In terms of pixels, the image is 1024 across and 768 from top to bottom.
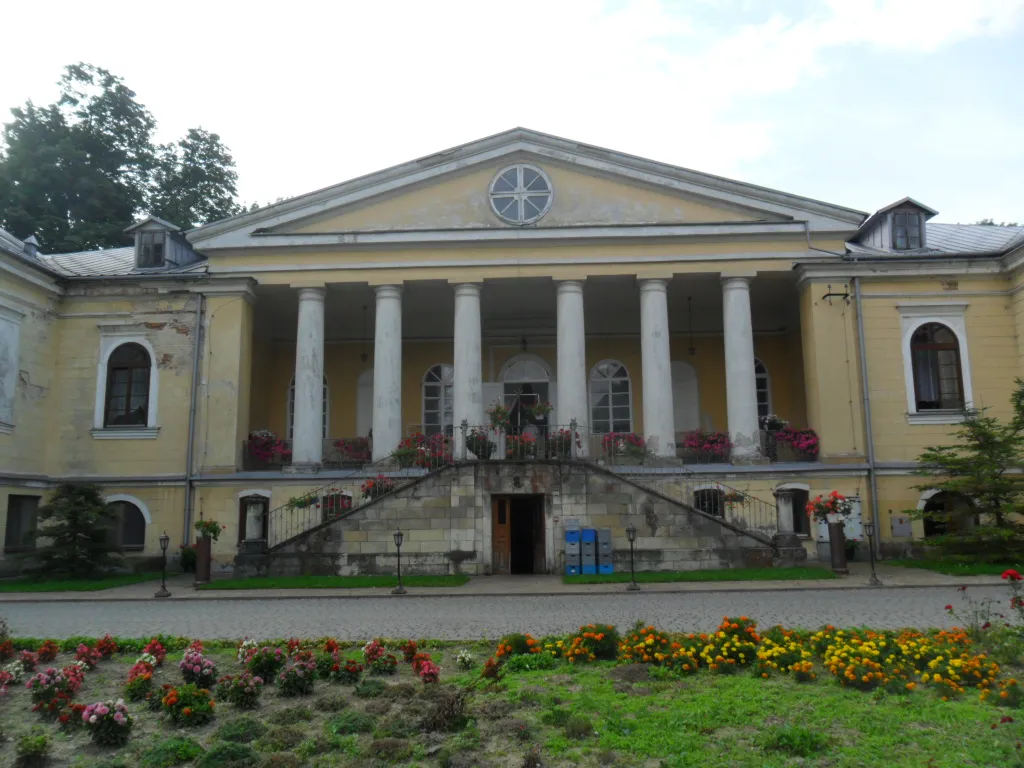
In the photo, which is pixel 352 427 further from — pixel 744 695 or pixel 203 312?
pixel 744 695

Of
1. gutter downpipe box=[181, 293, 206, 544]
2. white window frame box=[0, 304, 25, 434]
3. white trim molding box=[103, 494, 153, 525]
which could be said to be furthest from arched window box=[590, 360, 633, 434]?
white window frame box=[0, 304, 25, 434]

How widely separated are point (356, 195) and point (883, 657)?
64.4ft

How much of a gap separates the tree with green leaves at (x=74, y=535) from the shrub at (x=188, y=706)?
48.5 ft

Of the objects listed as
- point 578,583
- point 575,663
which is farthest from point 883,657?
point 578,583

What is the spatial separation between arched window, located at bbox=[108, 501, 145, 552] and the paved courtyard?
6.75 meters

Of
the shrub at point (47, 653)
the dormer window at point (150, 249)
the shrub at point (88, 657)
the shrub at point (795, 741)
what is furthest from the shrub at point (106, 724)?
the dormer window at point (150, 249)

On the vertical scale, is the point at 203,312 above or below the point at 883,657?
above

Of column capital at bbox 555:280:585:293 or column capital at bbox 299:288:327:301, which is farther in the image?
column capital at bbox 299:288:327:301

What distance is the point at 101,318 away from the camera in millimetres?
24359

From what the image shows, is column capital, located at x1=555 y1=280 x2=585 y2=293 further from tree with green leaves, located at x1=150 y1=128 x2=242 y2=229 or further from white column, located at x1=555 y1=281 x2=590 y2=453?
tree with green leaves, located at x1=150 y1=128 x2=242 y2=229

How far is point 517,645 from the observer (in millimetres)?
9219

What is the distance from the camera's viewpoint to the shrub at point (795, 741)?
610cm

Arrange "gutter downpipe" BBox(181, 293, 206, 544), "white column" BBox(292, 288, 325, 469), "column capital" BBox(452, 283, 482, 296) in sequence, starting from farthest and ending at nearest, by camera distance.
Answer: "column capital" BBox(452, 283, 482, 296), "white column" BBox(292, 288, 325, 469), "gutter downpipe" BBox(181, 293, 206, 544)

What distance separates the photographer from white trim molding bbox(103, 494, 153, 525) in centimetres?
2306
